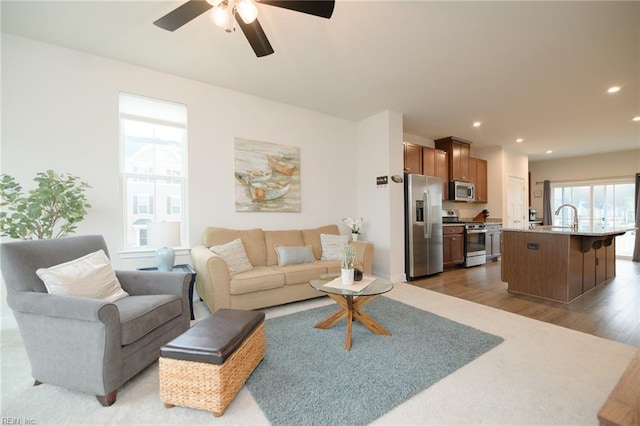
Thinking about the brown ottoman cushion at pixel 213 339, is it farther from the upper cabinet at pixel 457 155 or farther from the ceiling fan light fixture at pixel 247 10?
the upper cabinet at pixel 457 155

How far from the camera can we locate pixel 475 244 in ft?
18.3

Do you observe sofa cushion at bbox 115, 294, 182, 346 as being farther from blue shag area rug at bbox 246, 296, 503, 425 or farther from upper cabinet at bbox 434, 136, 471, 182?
upper cabinet at bbox 434, 136, 471, 182

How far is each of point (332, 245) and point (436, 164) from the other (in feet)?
10.2

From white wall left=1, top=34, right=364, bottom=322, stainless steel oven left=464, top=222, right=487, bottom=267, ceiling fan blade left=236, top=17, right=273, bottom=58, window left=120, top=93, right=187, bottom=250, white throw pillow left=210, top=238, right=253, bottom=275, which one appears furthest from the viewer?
stainless steel oven left=464, top=222, right=487, bottom=267

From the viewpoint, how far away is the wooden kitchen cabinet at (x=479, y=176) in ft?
20.3

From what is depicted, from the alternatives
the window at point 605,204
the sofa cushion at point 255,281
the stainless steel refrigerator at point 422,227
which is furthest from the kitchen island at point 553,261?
the window at point 605,204

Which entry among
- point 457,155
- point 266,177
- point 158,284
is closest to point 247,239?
point 266,177

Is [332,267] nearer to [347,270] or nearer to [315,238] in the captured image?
[315,238]

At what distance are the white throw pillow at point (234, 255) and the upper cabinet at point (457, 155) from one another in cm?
472

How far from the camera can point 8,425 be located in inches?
54.0

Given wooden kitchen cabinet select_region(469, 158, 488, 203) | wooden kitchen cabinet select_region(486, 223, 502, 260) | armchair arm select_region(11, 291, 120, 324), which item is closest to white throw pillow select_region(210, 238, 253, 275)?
armchair arm select_region(11, 291, 120, 324)

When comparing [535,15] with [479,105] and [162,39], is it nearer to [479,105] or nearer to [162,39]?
[479,105]

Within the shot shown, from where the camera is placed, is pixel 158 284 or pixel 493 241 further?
pixel 493 241

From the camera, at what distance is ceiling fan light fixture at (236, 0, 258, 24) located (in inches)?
66.2
